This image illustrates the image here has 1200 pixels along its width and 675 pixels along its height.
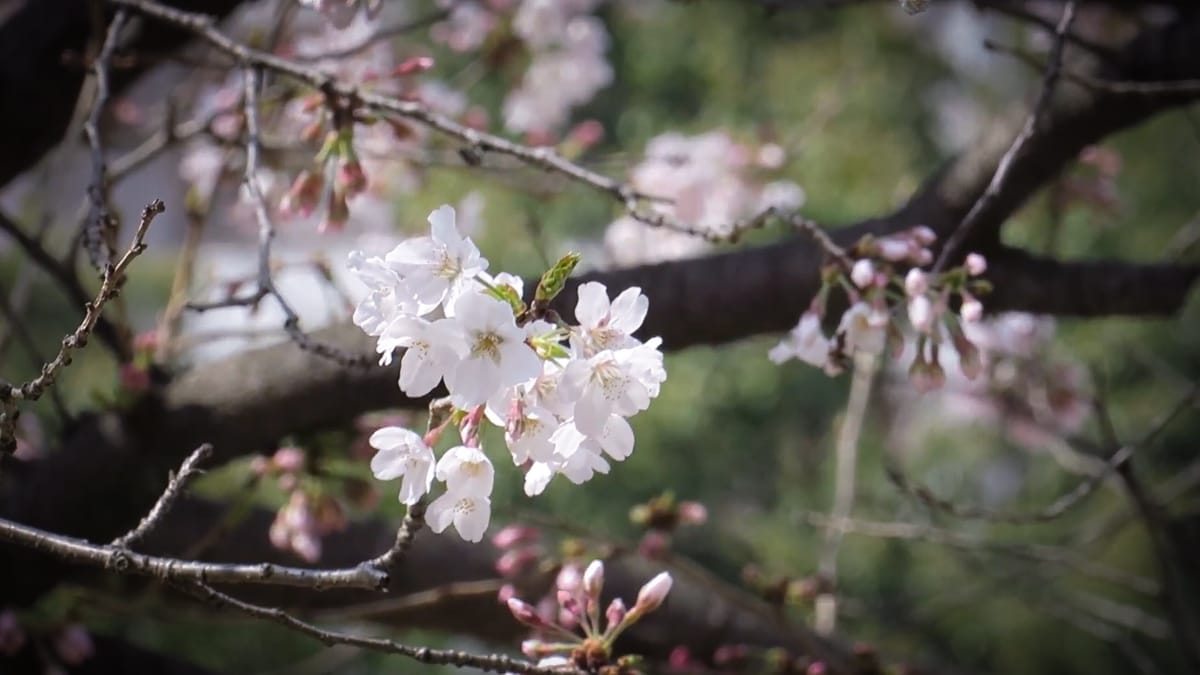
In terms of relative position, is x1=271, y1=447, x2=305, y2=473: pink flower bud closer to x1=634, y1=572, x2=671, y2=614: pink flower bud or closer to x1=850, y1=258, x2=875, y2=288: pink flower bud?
x1=634, y1=572, x2=671, y2=614: pink flower bud

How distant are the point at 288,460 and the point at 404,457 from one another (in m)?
0.51

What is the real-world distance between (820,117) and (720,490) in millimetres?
1163

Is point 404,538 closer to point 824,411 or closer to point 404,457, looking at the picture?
point 404,457

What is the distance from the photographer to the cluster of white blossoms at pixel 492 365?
60 centimetres

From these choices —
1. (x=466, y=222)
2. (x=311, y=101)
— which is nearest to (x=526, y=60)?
(x=466, y=222)

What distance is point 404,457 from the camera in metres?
0.67

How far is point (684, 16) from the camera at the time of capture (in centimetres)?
319

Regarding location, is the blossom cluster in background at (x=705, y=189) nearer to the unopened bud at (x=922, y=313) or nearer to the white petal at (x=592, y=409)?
the unopened bud at (x=922, y=313)

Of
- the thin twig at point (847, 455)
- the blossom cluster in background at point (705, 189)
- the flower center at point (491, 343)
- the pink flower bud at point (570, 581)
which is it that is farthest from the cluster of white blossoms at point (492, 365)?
the blossom cluster in background at point (705, 189)

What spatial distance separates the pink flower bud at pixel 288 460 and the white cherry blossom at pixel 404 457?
1.62 ft

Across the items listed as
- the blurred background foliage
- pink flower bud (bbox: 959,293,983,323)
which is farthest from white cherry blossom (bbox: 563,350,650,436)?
the blurred background foliage

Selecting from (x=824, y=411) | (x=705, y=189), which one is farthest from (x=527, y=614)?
(x=824, y=411)

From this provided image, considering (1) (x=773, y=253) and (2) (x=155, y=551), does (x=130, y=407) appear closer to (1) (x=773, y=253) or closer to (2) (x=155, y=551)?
(2) (x=155, y=551)

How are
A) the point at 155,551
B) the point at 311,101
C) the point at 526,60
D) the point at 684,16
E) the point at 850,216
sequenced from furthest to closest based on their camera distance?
the point at 684,16 < the point at 850,216 < the point at 526,60 < the point at 155,551 < the point at 311,101
